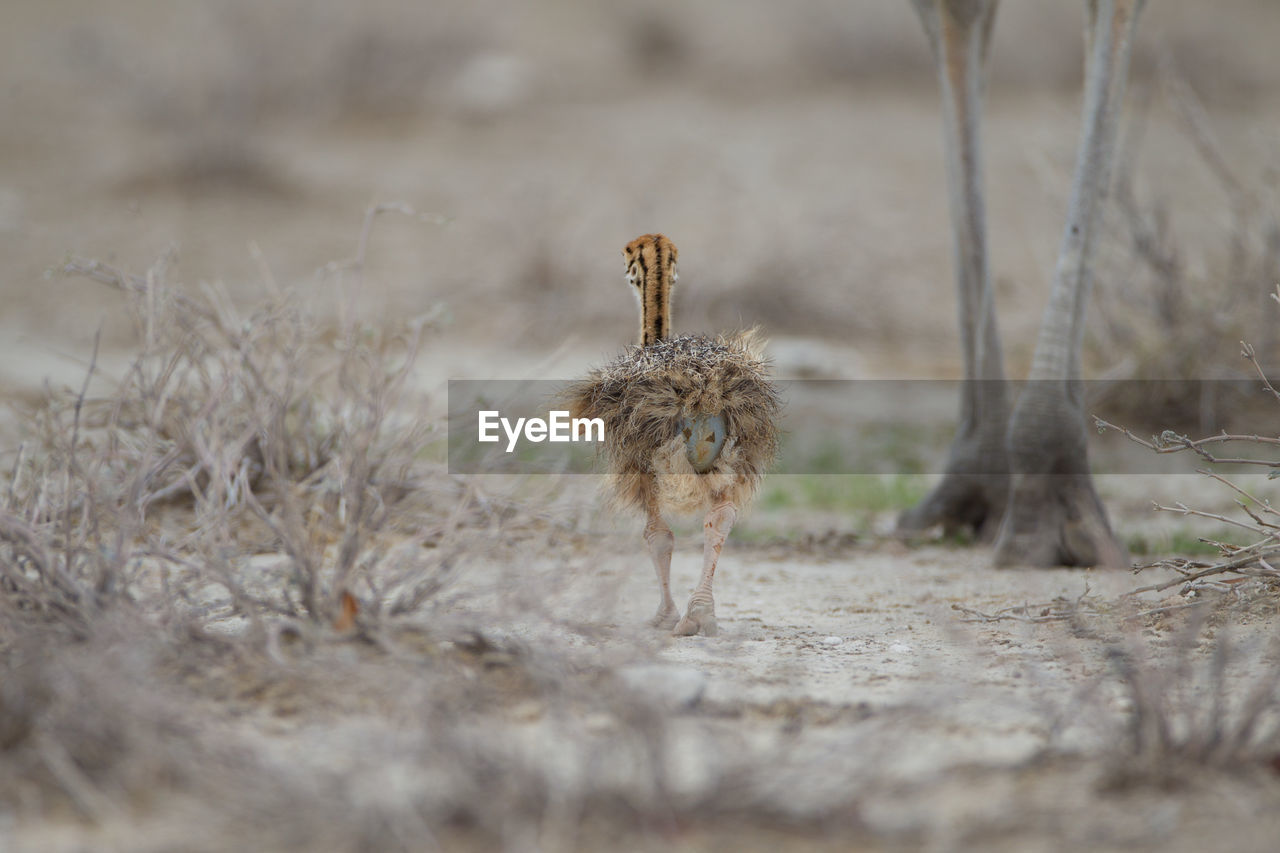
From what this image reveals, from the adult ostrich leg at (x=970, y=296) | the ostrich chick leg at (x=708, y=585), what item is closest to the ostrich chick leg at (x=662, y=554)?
the ostrich chick leg at (x=708, y=585)

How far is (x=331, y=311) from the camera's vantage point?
11.7 m

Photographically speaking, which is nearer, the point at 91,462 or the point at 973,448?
the point at 91,462

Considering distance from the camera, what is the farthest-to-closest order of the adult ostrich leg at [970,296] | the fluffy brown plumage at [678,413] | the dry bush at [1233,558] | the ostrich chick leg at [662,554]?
the adult ostrich leg at [970,296], the ostrich chick leg at [662,554], the fluffy brown plumage at [678,413], the dry bush at [1233,558]

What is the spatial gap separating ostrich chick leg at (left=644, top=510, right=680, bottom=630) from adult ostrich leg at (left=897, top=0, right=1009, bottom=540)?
228 cm

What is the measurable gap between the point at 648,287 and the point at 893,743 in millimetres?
2086

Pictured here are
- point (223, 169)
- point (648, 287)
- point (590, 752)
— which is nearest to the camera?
point (590, 752)

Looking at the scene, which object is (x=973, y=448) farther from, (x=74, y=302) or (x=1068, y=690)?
(x=74, y=302)

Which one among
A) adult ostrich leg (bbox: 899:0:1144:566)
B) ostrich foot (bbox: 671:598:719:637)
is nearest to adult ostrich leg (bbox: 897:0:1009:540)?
adult ostrich leg (bbox: 899:0:1144:566)

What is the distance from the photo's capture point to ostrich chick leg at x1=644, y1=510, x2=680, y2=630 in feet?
14.4

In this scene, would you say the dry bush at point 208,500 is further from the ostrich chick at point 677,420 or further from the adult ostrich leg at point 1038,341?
the adult ostrich leg at point 1038,341

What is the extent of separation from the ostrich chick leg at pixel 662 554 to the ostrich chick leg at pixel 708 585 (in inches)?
4.6

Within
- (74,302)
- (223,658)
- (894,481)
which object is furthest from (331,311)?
(223,658)

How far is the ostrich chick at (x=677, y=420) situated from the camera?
412cm

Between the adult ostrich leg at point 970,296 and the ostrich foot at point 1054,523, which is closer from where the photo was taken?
the ostrich foot at point 1054,523
